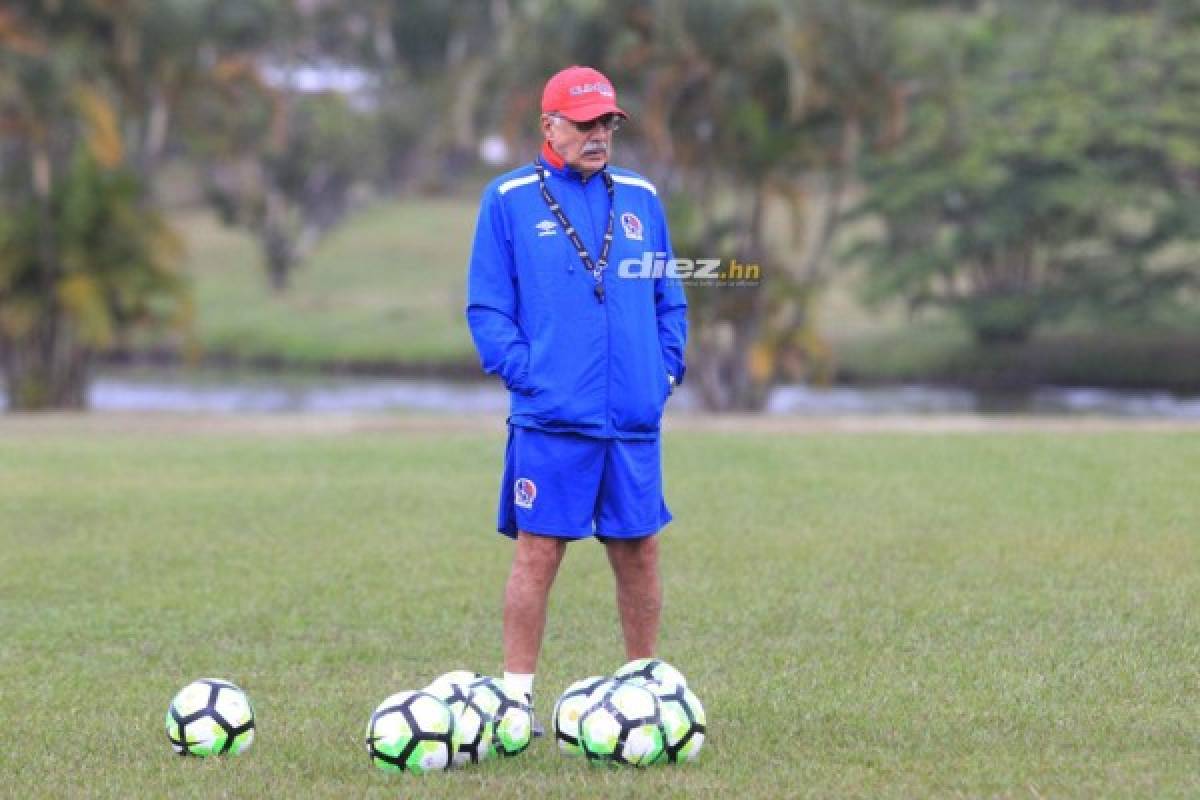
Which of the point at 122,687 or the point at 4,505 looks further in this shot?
the point at 4,505

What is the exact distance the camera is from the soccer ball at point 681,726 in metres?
6.12

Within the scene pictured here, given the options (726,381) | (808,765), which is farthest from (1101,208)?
(808,765)

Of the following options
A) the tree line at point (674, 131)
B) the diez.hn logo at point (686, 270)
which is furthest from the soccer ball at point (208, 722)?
the tree line at point (674, 131)

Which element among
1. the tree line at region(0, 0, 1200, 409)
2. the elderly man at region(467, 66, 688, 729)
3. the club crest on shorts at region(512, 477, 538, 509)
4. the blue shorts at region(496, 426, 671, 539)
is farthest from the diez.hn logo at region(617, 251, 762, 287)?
the tree line at region(0, 0, 1200, 409)

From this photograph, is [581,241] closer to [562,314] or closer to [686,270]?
[562,314]

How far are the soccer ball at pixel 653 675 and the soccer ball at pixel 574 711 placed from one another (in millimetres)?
119

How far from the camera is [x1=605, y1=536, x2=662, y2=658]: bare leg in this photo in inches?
266

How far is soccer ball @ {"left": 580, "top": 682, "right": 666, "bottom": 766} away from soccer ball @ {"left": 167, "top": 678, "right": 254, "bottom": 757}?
1.19 m

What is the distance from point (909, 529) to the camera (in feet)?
39.1

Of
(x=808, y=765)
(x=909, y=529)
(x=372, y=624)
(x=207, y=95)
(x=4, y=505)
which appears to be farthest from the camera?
(x=207, y=95)

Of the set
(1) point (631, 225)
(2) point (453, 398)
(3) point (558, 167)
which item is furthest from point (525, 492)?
(2) point (453, 398)

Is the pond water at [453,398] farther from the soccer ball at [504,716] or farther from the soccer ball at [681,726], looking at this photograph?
the soccer ball at [681,726]

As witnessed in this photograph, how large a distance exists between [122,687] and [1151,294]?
33186 millimetres

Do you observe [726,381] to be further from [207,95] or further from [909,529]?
[909,529]
